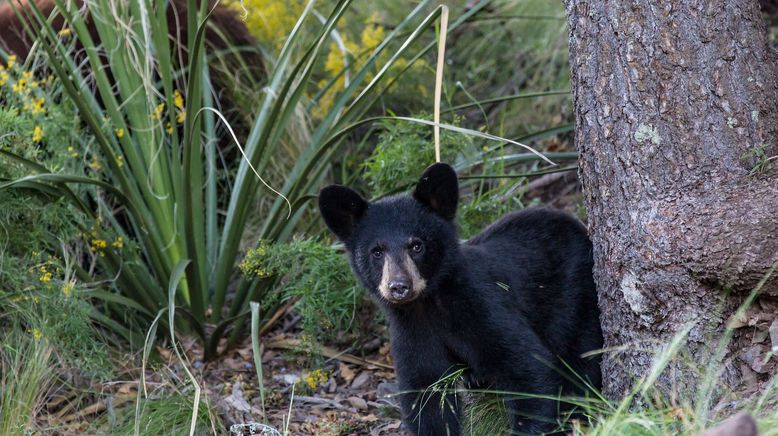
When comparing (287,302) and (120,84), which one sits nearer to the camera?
(120,84)

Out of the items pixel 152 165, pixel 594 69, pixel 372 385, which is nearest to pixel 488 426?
pixel 372 385

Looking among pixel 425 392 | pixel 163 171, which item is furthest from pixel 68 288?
pixel 425 392

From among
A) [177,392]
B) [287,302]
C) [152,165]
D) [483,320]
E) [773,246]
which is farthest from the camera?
[287,302]

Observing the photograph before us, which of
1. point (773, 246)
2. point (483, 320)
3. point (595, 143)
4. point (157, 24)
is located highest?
point (157, 24)

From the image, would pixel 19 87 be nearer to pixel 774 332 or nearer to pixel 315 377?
pixel 315 377

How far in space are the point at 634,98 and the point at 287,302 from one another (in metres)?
2.52

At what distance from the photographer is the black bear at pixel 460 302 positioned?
3.63 m

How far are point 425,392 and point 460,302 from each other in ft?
1.30

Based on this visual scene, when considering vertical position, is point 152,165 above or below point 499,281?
above

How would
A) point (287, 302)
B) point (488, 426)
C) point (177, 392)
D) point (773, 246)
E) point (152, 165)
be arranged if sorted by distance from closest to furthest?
point (773, 246), point (488, 426), point (177, 392), point (152, 165), point (287, 302)

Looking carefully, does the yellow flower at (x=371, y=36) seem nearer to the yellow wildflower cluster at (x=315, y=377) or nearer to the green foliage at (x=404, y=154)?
the green foliage at (x=404, y=154)

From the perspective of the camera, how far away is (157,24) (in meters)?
4.35

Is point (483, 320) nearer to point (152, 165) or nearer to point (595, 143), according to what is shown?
point (595, 143)

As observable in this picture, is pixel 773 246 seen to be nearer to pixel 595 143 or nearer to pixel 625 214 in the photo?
pixel 625 214
